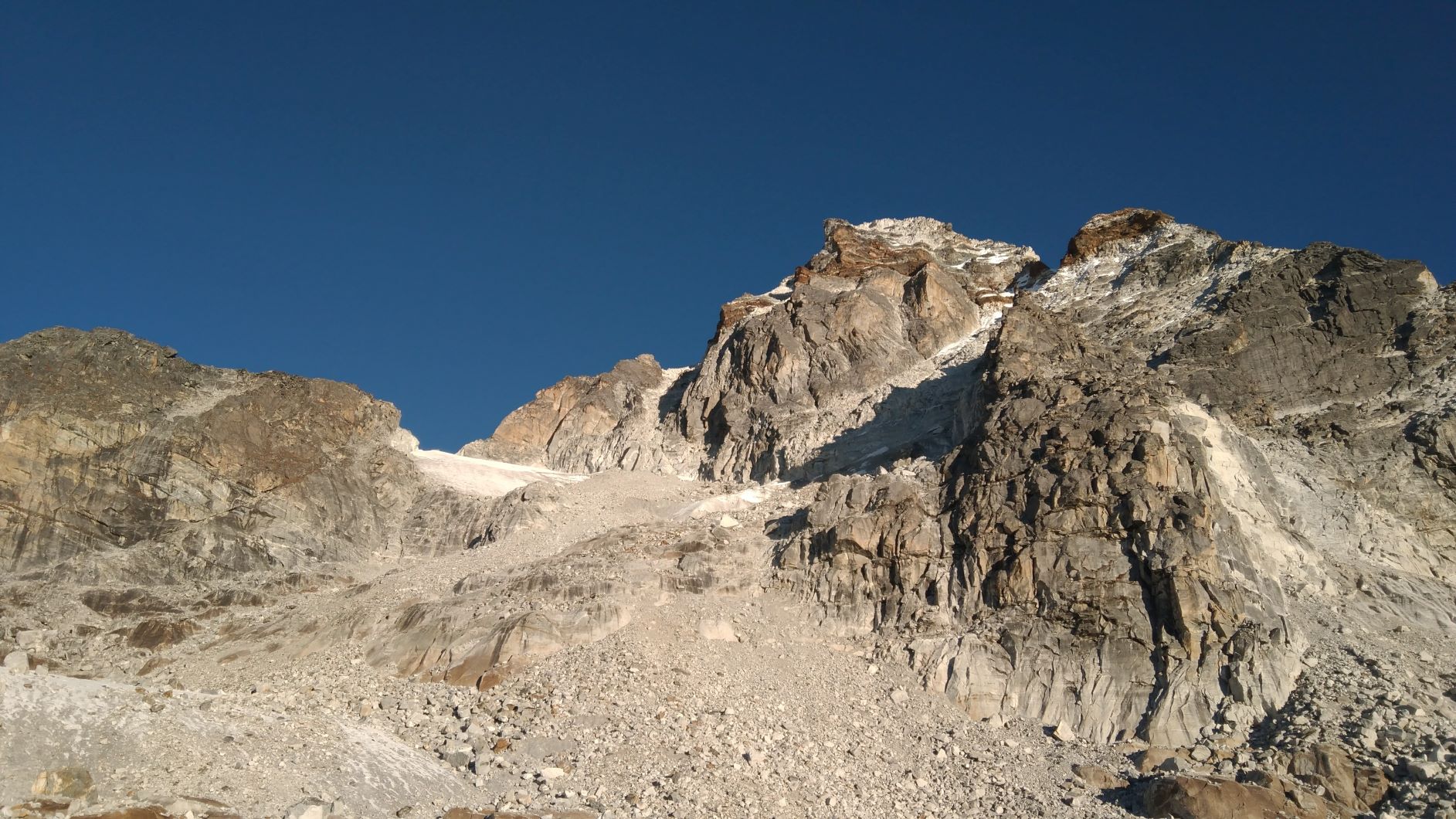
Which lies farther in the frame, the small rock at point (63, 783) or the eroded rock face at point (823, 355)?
the eroded rock face at point (823, 355)

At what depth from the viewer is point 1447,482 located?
124 ft

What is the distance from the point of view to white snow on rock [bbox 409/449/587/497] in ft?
193

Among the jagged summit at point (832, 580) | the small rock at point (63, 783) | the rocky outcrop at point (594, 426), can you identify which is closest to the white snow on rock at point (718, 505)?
the jagged summit at point (832, 580)

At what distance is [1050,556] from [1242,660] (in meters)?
6.48

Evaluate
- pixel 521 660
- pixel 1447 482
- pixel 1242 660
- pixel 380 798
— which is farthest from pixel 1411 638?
pixel 380 798

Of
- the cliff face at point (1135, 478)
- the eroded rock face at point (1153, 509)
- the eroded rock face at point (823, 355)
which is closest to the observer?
the eroded rock face at point (1153, 509)

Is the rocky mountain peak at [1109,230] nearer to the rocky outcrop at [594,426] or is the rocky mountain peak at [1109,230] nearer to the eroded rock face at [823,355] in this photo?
the eroded rock face at [823,355]

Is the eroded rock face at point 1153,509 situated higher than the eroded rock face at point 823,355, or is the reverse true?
the eroded rock face at point 823,355

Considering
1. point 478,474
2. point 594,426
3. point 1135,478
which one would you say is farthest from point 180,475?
point 1135,478

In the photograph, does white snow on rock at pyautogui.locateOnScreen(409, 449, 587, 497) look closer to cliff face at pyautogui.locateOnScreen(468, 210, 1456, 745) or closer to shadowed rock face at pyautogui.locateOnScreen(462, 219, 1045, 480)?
shadowed rock face at pyautogui.locateOnScreen(462, 219, 1045, 480)

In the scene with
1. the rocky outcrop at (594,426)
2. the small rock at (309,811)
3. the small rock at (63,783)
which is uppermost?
the rocky outcrop at (594,426)

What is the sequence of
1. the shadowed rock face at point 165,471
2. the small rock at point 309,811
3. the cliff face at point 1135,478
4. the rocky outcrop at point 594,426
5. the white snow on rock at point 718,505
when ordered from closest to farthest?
the small rock at point 309,811, the cliff face at point 1135,478, the shadowed rock face at point 165,471, the white snow on rock at point 718,505, the rocky outcrop at point 594,426

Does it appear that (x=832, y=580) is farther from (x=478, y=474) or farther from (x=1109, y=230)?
(x=1109, y=230)

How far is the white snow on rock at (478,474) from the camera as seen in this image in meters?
58.8
